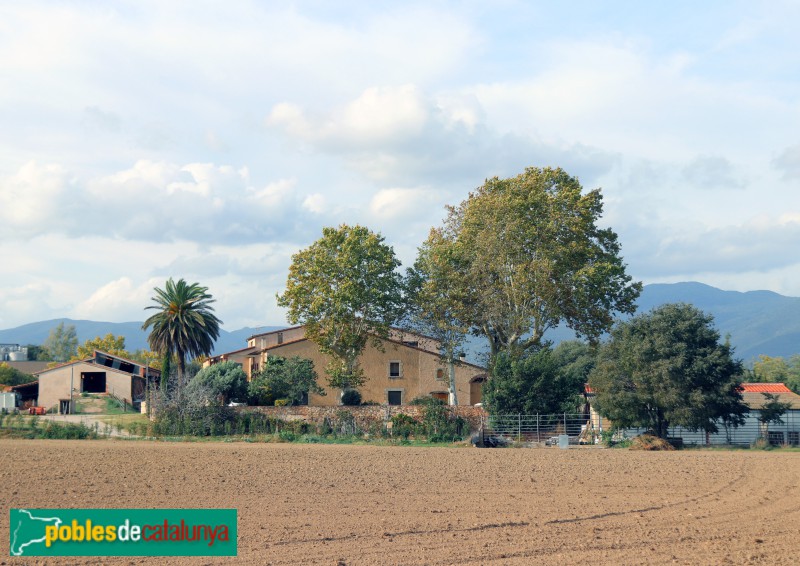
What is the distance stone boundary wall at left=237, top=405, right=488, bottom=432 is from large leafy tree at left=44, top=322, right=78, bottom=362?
125 metres

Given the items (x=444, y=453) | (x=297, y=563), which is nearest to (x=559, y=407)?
(x=444, y=453)

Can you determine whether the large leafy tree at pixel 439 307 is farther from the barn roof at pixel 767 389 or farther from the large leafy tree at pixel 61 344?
the large leafy tree at pixel 61 344

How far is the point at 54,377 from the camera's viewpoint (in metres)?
76.1

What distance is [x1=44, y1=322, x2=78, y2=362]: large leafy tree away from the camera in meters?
164

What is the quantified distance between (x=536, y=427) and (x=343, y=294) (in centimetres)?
1677

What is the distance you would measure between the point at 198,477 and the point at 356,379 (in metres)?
32.1

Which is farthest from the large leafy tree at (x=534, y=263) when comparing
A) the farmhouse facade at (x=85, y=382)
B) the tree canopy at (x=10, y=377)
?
the tree canopy at (x=10, y=377)

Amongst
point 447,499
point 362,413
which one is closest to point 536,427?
point 362,413

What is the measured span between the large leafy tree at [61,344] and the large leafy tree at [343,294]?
387 ft

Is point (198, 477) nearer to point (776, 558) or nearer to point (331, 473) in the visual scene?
point (331, 473)

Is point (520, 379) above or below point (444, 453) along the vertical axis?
above

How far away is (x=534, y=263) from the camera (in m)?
53.8

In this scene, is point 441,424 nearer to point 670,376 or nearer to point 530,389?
point 530,389

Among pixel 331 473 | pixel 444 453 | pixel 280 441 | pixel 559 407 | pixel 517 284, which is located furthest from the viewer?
pixel 517 284
